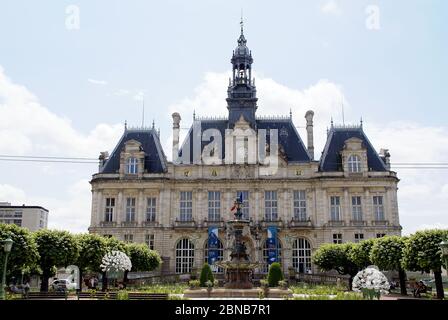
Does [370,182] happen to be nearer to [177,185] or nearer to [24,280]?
[177,185]

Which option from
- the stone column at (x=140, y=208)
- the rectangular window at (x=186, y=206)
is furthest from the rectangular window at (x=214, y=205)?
the stone column at (x=140, y=208)

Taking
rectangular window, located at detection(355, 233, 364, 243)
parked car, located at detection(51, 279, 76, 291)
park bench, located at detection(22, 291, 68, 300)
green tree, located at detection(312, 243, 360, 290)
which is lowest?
parked car, located at detection(51, 279, 76, 291)

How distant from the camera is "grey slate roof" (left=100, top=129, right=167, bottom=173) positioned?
56625mm

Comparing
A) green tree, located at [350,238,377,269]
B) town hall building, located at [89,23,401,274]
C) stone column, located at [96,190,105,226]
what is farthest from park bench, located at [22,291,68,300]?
stone column, located at [96,190,105,226]

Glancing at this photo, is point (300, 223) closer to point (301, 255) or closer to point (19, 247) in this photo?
point (301, 255)

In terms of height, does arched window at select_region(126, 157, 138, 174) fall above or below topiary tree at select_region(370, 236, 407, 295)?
above

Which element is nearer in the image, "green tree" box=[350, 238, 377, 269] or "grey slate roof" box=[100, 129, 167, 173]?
"green tree" box=[350, 238, 377, 269]

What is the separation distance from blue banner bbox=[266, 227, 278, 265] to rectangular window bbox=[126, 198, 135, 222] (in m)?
15.7

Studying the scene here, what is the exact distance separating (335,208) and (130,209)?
2338 centimetres

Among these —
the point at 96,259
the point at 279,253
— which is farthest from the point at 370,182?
the point at 96,259

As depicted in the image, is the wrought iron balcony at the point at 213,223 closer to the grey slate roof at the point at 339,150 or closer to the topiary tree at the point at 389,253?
the grey slate roof at the point at 339,150

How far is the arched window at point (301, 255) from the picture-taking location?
52.3 meters

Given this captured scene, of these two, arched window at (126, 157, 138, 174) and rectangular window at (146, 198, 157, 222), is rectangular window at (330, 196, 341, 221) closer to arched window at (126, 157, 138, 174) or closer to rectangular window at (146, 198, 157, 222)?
rectangular window at (146, 198, 157, 222)

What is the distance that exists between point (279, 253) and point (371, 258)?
1603 centimetres
